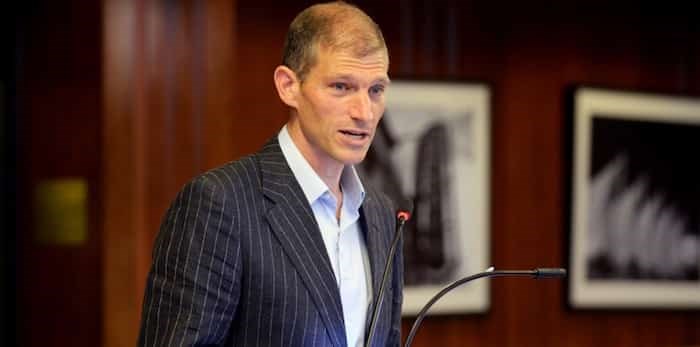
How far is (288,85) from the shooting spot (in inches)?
74.7

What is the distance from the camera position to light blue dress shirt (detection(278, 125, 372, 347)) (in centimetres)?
189

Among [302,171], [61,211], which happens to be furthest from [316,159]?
[61,211]

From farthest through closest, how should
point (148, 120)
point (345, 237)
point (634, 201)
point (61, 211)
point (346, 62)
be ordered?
point (634, 201)
point (61, 211)
point (148, 120)
point (345, 237)
point (346, 62)

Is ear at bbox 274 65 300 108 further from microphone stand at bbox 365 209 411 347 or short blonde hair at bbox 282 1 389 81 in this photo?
microphone stand at bbox 365 209 411 347

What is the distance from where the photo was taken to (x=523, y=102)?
14.9 ft

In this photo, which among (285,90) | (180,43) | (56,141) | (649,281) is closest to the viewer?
(285,90)

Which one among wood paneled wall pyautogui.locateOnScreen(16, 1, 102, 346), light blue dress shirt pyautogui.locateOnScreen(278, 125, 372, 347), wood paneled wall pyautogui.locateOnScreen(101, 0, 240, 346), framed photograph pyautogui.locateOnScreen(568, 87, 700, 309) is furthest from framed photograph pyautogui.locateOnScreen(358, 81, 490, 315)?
light blue dress shirt pyautogui.locateOnScreen(278, 125, 372, 347)

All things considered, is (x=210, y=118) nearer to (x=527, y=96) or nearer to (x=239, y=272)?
(x=527, y=96)

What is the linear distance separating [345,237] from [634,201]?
3118 mm

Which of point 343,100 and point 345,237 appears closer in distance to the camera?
point 343,100

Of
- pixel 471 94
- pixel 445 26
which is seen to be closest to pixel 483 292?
pixel 471 94

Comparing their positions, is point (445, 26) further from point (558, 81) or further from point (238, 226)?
point (238, 226)

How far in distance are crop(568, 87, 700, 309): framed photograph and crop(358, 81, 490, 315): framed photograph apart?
463 millimetres

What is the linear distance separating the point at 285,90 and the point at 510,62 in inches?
109
